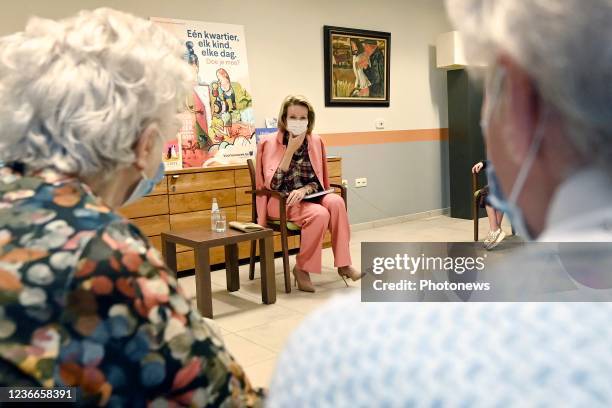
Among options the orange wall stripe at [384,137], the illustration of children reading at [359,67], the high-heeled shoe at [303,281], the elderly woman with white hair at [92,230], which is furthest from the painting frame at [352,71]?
the elderly woman with white hair at [92,230]

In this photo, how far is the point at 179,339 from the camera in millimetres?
1075

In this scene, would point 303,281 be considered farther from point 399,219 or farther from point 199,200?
point 399,219

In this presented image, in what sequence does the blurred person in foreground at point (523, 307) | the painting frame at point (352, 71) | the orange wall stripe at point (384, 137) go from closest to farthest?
1. the blurred person in foreground at point (523, 307)
2. the painting frame at point (352, 71)
3. the orange wall stripe at point (384, 137)

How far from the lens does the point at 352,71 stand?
22.7 feet

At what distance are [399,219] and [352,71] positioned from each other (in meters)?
1.96

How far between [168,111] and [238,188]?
162 inches

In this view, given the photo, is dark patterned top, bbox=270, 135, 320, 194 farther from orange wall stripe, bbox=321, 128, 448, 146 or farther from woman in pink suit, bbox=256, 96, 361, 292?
orange wall stripe, bbox=321, 128, 448, 146

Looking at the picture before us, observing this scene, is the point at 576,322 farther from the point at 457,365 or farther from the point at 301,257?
the point at 301,257

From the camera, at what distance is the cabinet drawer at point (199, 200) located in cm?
509

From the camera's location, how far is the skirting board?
7223 millimetres

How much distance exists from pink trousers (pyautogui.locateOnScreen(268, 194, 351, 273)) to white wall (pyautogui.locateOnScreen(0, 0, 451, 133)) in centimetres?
165

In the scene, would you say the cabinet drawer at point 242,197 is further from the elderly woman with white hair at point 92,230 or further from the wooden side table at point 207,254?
the elderly woman with white hair at point 92,230

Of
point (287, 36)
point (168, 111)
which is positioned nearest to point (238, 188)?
point (287, 36)

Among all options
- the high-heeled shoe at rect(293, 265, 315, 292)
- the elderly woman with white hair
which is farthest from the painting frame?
the elderly woman with white hair
